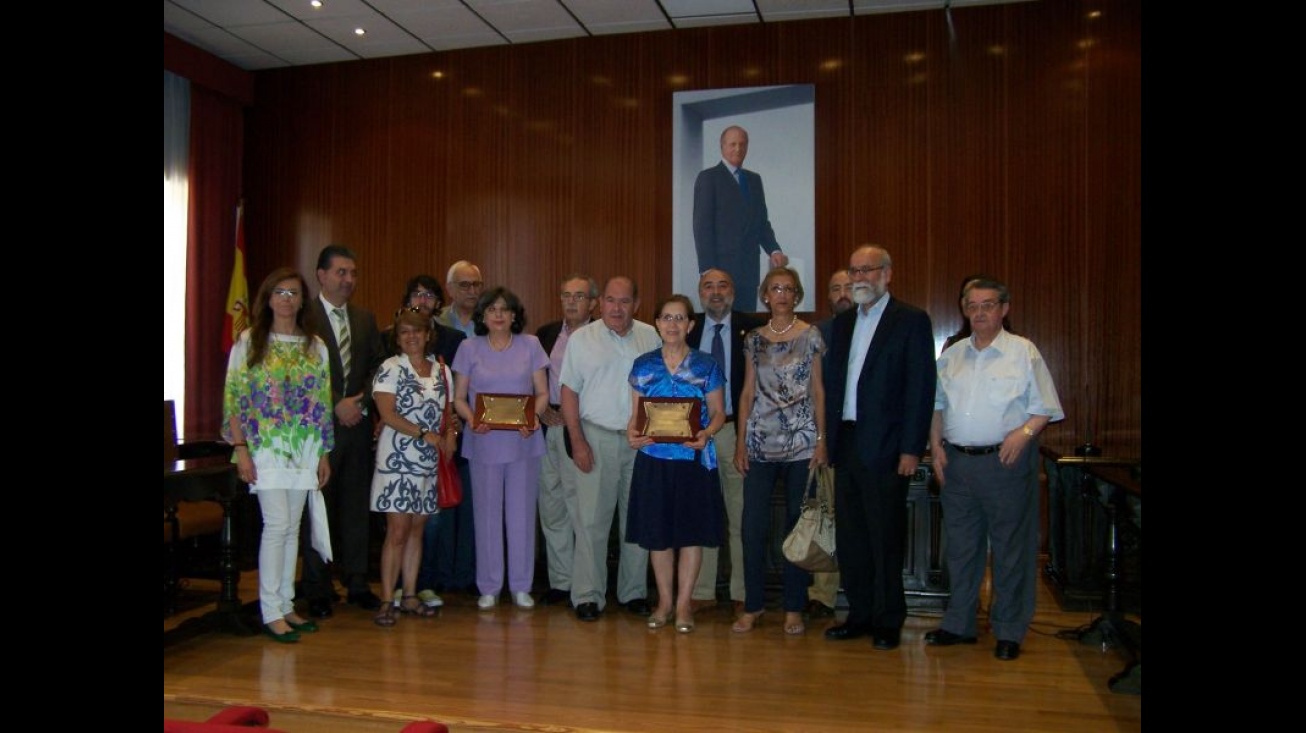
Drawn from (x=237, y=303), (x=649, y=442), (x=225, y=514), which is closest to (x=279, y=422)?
(x=225, y=514)

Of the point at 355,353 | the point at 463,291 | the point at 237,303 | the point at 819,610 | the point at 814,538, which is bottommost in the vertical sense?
the point at 819,610

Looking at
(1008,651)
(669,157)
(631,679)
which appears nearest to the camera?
(631,679)

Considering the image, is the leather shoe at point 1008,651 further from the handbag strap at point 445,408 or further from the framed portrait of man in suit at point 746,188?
the framed portrait of man in suit at point 746,188

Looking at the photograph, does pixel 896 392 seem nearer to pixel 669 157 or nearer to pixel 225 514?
pixel 225 514

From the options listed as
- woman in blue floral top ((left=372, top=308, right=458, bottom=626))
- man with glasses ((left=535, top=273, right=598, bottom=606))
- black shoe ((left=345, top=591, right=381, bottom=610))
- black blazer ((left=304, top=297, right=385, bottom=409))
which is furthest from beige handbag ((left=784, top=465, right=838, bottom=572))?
black blazer ((left=304, top=297, right=385, bottom=409))

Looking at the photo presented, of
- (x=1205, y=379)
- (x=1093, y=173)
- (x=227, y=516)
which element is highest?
(x=1093, y=173)

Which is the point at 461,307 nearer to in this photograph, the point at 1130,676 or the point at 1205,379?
the point at 1130,676

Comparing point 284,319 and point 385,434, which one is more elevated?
point 284,319

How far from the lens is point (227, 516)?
4379mm

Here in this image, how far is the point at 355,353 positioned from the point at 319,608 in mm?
1243

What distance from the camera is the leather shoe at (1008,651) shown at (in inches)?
156

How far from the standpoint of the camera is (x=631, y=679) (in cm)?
359
